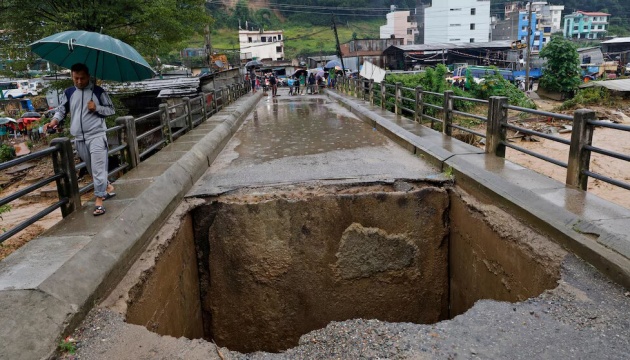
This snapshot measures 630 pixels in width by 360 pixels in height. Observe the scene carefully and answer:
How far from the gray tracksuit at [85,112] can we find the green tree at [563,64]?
102 ft

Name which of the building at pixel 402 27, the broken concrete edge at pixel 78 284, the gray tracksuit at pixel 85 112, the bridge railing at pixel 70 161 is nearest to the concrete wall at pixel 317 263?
the broken concrete edge at pixel 78 284

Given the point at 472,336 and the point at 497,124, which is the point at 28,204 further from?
the point at 472,336

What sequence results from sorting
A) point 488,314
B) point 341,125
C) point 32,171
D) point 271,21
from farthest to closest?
point 271,21 < point 32,171 < point 341,125 < point 488,314

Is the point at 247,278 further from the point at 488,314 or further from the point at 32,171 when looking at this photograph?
the point at 32,171

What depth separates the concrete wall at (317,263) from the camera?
20.5 ft

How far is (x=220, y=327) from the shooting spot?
647 centimetres

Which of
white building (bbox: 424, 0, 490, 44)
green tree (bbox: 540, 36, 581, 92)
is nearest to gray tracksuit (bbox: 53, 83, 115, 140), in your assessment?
green tree (bbox: 540, 36, 581, 92)

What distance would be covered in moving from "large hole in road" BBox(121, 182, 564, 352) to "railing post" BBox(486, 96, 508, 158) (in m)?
1.24

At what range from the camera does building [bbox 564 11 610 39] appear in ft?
309

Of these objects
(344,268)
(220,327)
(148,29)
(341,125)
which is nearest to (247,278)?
(220,327)

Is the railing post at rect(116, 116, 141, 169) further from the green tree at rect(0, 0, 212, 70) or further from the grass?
the grass

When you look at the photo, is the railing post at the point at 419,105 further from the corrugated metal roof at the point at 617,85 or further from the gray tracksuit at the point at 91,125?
the corrugated metal roof at the point at 617,85

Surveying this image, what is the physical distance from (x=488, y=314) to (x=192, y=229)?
160 inches

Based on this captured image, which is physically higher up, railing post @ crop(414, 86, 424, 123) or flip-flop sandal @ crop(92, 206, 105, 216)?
railing post @ crop(414, 86, 424, 123)
